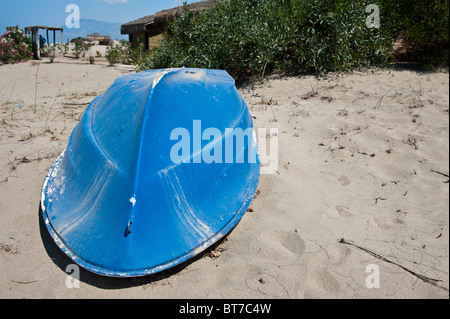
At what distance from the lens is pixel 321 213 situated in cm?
242

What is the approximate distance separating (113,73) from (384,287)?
8.77 m

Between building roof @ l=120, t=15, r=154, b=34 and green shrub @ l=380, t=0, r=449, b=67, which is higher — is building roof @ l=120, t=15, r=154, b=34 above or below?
above

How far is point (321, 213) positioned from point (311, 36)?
150 inches

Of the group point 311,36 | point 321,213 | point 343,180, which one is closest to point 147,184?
point 321,213

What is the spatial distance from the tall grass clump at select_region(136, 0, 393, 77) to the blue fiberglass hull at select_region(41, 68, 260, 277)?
9.85 feet

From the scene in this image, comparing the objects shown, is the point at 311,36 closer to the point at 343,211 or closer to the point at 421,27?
the point at 421,27

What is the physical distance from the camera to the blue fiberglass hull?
6.21ft

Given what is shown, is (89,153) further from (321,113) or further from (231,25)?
(231,25)

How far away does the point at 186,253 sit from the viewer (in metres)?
1.93

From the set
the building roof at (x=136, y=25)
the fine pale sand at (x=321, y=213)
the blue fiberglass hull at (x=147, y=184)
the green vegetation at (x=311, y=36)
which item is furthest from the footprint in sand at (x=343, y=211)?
the building roof at (x=136, y=25)

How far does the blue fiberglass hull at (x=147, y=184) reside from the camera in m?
1.89

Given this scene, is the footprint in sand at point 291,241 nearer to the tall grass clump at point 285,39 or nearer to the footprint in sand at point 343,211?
the footprint in sand at point 343,211

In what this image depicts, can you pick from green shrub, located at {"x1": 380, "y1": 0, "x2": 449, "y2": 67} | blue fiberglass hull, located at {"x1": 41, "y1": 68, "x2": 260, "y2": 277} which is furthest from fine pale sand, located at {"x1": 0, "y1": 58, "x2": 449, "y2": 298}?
green shrub, located at {"x1": 380, "y1": 0, "x2": 449, "y2": 67}

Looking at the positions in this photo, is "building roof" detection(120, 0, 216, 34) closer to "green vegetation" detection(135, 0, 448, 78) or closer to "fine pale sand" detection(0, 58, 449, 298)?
"green vegetation" detection(135, 0, 448, 78)
